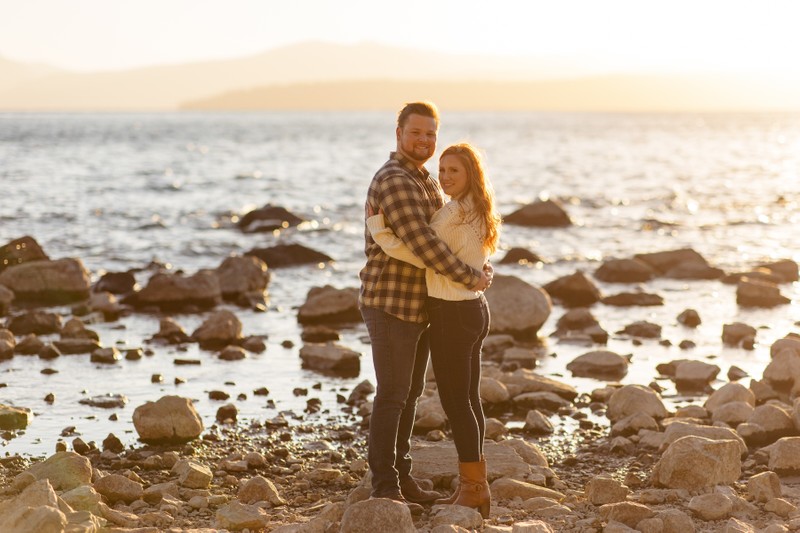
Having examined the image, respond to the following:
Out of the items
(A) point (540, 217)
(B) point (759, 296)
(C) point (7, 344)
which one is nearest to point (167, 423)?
(C) point (7, 344)

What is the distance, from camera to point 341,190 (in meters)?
48.7

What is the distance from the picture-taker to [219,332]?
15.4 meters

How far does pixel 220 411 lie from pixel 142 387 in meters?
1.88

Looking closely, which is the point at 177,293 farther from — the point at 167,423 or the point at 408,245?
the point at 408,245

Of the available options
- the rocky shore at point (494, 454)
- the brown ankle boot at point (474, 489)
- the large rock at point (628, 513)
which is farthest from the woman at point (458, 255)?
the large rock at point (628, 513)

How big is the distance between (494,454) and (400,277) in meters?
2.43

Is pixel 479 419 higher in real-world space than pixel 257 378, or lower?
higher

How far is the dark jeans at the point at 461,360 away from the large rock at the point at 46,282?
1290 centimetres

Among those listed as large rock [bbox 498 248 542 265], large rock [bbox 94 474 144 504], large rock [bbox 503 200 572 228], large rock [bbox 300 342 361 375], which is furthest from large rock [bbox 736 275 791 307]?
large rock [bbox 503 200 572 228]

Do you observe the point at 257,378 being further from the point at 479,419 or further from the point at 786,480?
the point at 786,480

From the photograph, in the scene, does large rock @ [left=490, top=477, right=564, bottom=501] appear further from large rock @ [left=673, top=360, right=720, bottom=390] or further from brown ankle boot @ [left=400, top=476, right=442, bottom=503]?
large rock @ [left=673, top=360, right=720, bottom=390]

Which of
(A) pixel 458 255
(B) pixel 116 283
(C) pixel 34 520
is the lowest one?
(B) pixel 116 283

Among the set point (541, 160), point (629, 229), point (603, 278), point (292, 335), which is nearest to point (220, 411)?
point (292, 335)

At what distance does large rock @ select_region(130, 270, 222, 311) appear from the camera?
18.6m
